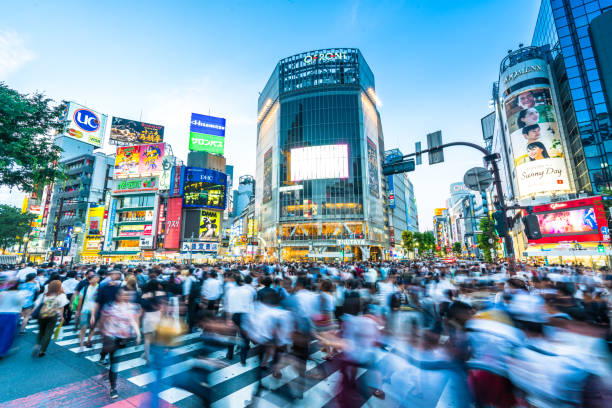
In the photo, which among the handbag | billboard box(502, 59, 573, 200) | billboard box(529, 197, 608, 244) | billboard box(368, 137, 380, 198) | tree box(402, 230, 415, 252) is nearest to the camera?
the handbag

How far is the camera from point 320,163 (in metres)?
59.6

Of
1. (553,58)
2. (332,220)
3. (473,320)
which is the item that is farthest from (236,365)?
(553,58)

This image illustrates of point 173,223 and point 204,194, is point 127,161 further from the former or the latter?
point 204,194

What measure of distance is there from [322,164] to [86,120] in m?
46.1

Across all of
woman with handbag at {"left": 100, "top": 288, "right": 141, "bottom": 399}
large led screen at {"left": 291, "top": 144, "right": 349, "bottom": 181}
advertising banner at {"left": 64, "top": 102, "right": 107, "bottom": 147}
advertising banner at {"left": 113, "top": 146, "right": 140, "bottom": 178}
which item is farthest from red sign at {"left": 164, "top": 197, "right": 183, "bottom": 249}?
woman with handbag at {"left": 100, "top": 288, "right": 141, "bottom": 399}

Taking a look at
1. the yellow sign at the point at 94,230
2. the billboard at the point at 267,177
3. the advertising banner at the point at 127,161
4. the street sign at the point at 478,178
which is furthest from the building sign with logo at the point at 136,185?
the street sign at the point at 478,178

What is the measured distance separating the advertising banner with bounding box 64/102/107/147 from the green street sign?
1702cm

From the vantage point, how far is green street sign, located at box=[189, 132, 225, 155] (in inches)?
2440

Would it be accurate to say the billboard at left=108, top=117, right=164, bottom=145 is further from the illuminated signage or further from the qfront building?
the illuminated signage

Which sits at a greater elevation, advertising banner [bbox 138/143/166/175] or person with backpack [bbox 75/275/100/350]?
advertising banner [bbox 138/143/166/175]

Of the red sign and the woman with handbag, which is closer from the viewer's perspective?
the woman with handbag

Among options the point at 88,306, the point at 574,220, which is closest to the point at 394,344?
the point at 88,306

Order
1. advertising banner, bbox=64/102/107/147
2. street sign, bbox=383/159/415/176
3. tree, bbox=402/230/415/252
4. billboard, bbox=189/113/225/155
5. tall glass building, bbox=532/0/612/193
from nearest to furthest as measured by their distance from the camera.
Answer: street sign, bbox=383/159/415/176
tall glass building, bbox=532/0/612/193
advertising banner, bbox=64/102/107/147
billboard, bbox=189/113/225/155
tree, bbox=402/230/415/252

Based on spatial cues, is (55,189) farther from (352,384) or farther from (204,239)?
(352,384)
